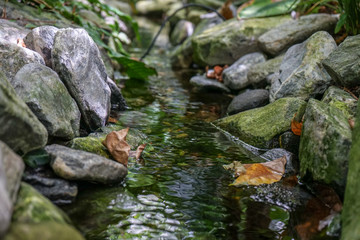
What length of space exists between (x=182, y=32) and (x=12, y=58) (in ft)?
23.3

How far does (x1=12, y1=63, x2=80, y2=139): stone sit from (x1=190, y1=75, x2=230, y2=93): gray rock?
289cm

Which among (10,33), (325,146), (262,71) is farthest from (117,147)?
(262,71)

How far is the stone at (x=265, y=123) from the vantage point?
3475 millimetres

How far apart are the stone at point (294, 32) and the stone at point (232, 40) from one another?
570mm

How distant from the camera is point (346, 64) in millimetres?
3275

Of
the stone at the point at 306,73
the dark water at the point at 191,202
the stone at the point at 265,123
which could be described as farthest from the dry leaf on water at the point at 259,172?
the stone at the point at 306,73

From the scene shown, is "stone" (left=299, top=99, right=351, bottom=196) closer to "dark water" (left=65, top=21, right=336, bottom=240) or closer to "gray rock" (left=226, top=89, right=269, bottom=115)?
"dark water" (left=65, top=21, right=336, bottom=240)

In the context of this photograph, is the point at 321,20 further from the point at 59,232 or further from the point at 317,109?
the point at 59,232

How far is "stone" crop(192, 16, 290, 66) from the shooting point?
20.4 ft

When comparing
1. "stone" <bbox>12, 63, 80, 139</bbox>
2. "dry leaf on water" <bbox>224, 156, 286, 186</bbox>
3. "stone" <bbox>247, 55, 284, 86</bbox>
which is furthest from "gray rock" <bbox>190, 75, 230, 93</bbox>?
"stone" <bbox>12, 63, 80, 139</bbox>

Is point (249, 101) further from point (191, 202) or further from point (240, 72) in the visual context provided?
point (191, 202)

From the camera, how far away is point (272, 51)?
218 inches

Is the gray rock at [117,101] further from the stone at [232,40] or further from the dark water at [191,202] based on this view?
the stone at [232,40]

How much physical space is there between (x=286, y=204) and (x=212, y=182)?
0.53m
